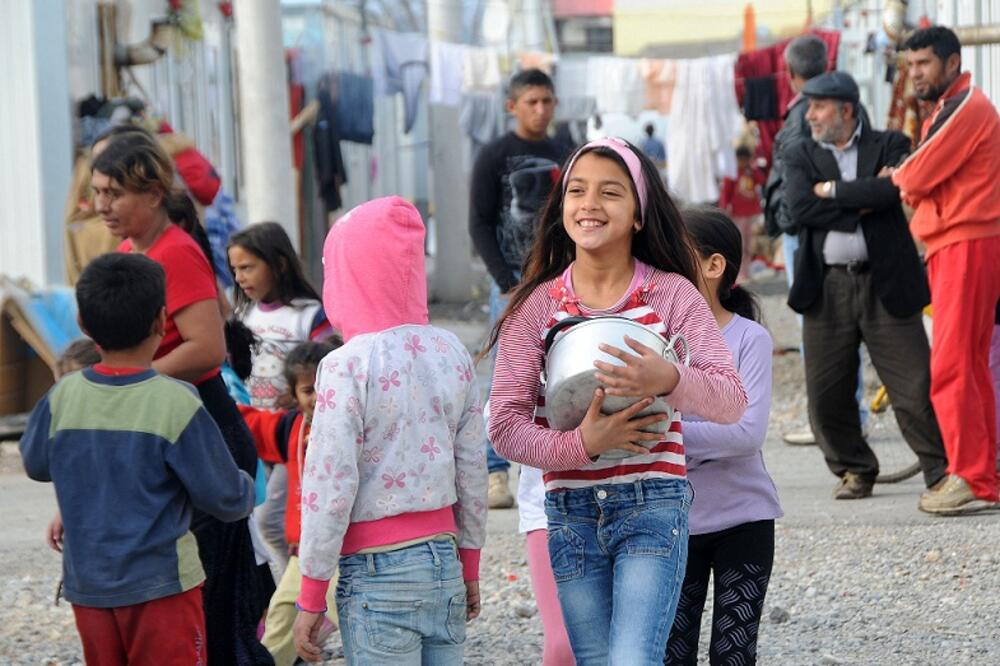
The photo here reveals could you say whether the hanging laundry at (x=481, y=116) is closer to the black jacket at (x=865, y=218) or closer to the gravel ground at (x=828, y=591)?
the gravel ground at (x=828, y=591)

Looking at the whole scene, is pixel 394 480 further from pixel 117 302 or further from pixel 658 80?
pixel 658 80

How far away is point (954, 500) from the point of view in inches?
297

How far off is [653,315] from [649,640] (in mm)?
693

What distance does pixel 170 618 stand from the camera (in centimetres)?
405

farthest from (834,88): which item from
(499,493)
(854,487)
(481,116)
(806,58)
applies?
(481,116)

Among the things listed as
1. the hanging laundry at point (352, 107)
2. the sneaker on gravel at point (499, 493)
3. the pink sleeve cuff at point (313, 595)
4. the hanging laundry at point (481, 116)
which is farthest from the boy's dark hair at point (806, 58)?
the hanging laundry at point (481, 116)

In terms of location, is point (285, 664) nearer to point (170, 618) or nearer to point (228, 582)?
point (228, 582)

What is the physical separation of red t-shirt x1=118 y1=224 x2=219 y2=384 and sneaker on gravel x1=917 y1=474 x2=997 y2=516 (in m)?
3.99

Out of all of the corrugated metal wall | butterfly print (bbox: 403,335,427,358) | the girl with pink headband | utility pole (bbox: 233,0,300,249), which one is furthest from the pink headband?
utility pole (bbox: 233,0,300,249)

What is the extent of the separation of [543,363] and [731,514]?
739 mm

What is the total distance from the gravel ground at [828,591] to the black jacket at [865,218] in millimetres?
1018

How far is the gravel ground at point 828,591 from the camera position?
5.71 metres

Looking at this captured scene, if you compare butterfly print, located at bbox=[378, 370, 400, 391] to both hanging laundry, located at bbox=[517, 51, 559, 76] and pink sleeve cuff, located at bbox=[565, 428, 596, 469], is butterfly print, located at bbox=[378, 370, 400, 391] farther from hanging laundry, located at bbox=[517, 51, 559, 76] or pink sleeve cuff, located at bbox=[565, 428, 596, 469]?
hanging laundry, located at bbox=[517, 51, 559, 76]

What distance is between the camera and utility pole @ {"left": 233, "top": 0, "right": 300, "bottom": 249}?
12.9 m
